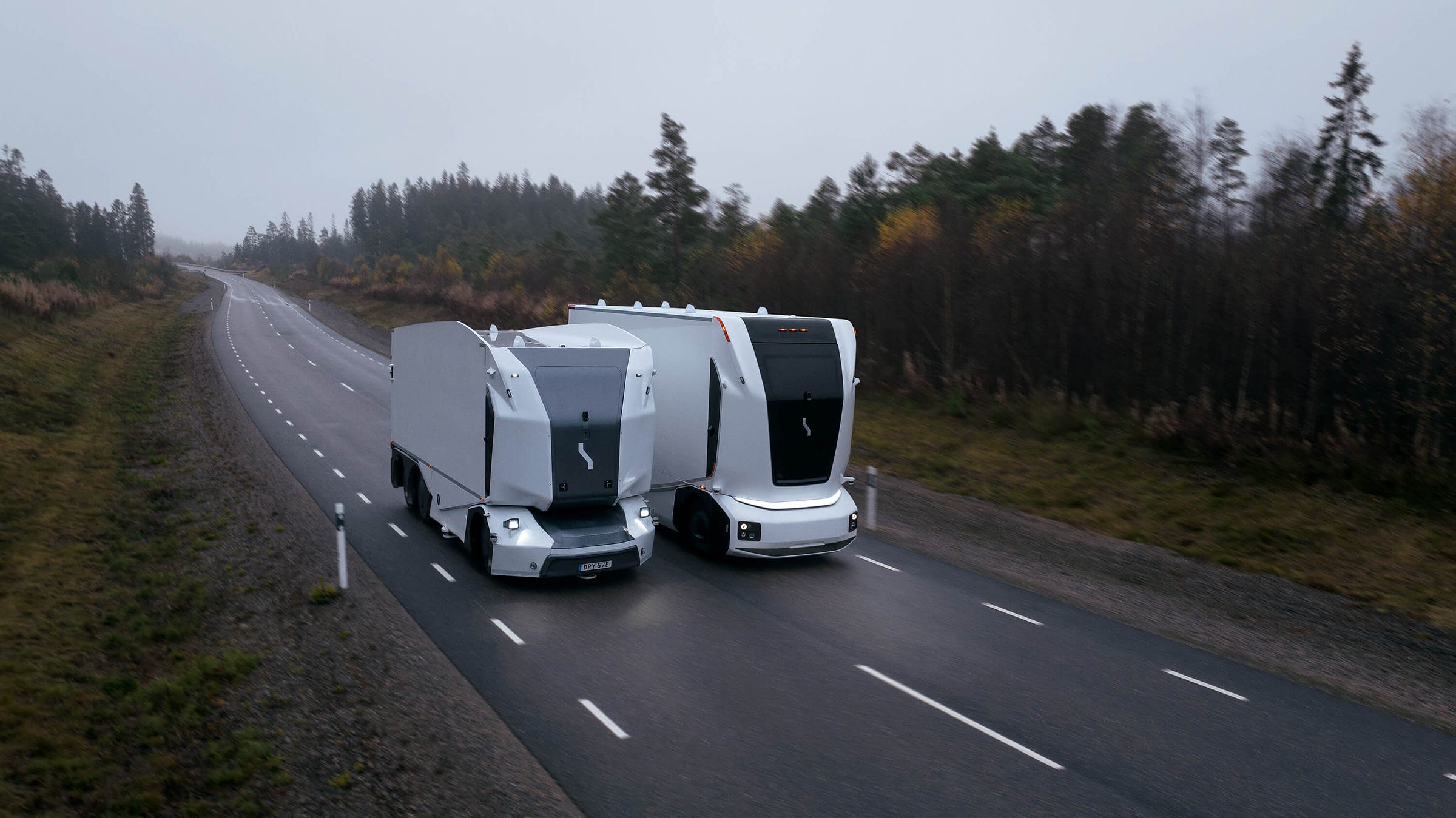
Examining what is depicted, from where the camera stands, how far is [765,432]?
37.4 feet

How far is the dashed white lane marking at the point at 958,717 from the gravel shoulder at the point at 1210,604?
3.49 metres

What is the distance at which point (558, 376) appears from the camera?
1048 cm

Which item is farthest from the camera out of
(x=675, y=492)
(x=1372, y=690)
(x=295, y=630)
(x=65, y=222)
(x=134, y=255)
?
(x=134, y=255)

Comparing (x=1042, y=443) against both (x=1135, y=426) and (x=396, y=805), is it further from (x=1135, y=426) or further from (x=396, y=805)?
(x=396, y=805)

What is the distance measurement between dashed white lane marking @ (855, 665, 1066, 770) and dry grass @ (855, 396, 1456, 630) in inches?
244

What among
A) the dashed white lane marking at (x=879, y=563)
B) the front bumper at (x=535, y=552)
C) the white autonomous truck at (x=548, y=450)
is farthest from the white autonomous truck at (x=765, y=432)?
the front bumper at (x=535, y=552)

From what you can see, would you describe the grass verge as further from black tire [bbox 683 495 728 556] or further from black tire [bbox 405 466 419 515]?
black tire [bbox 683 495 728 556]

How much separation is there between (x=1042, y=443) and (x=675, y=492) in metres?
10.1

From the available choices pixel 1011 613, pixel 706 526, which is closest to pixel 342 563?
pixel 706 526

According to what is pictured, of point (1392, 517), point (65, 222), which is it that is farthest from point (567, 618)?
point (65, 222)

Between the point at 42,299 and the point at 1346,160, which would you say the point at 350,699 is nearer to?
the point at 1346,160

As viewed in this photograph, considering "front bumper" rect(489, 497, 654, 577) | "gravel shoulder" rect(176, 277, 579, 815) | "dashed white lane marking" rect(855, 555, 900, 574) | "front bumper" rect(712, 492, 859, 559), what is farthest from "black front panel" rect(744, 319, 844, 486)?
"gravel shoulder" rect(176, 277, 579, 815)

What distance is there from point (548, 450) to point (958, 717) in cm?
527

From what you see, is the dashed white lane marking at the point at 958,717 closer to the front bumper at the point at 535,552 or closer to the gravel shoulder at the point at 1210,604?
the front bumper at the point at 535,552
